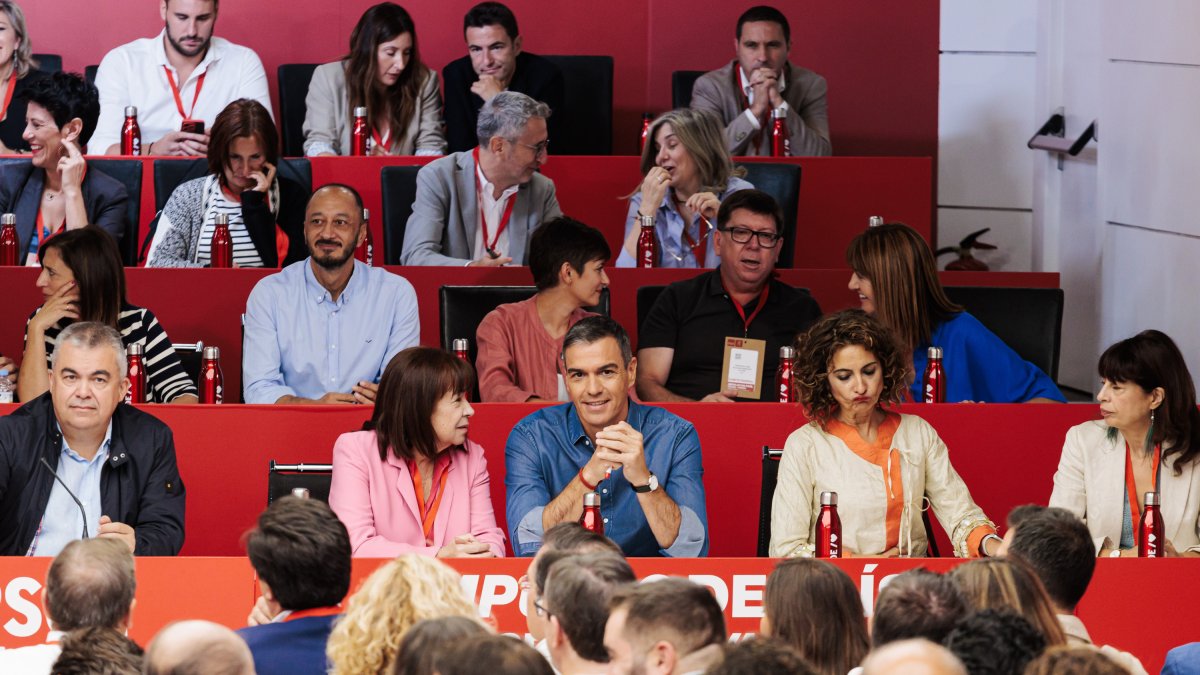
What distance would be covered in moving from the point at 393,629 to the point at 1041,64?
247 inches

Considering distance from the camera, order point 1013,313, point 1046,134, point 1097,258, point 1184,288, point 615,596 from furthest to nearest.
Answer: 1. point 1046,134
2. point 1097,258
3. point 1184,288
4. point 1013,313
5. point 615,596

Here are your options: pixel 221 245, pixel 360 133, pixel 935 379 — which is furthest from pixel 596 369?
pixel 360 133

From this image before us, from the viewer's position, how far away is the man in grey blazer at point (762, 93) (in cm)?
745

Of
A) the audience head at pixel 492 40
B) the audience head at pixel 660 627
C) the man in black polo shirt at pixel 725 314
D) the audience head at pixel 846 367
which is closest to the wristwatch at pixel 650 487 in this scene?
the audience head at pixel 846 367

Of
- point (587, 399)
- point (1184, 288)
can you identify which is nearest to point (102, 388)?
point (587, 399)

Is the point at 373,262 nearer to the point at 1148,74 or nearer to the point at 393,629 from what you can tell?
the point at 1148,74

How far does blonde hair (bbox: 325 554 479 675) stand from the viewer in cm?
269

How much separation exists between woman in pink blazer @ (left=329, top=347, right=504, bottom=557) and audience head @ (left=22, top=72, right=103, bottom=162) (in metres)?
2.73

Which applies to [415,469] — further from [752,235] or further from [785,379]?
[752,235]

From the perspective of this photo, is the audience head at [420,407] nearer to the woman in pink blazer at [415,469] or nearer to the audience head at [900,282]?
the woman in pink blazer at [415,469]

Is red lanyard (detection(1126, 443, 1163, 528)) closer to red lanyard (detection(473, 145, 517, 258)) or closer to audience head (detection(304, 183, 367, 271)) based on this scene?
audience head (detection(304, 183, 367, 271))

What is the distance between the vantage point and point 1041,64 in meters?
8.20

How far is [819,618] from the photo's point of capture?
2.83 meters

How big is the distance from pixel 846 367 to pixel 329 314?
6.49 ft
